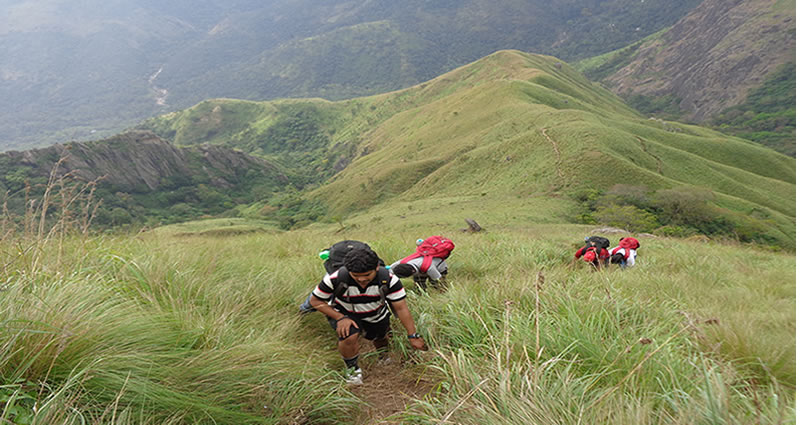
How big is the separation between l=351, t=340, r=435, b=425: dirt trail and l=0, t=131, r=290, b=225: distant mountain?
74163 millimetres

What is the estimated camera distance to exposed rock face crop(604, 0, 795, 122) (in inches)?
5655

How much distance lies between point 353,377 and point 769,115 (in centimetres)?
16238

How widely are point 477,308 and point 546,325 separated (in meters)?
0.69

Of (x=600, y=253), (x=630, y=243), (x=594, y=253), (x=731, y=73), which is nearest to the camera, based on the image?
(x=594, y=253)

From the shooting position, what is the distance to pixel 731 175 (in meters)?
41.5

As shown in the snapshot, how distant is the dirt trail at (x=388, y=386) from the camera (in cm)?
241

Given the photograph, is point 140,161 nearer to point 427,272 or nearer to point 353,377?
point 427,272

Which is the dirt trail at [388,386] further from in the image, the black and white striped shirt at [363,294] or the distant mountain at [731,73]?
the distant mountain at [731,73]

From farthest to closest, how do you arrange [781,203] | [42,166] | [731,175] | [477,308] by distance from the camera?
1. [42,166]
2. [731,175]
3. [781,203]
4. [477,308]

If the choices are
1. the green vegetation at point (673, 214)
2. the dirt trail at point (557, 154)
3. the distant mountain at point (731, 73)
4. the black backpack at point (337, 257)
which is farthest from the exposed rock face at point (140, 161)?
the distant mountain at point (731, 73)

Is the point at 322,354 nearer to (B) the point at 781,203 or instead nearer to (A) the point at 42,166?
(B) the point at 781,203

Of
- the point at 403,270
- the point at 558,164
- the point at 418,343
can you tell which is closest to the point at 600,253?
the point at 403,270

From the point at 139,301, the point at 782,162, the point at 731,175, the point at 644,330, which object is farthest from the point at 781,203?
the point at 139,301

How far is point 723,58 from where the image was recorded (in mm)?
162000
